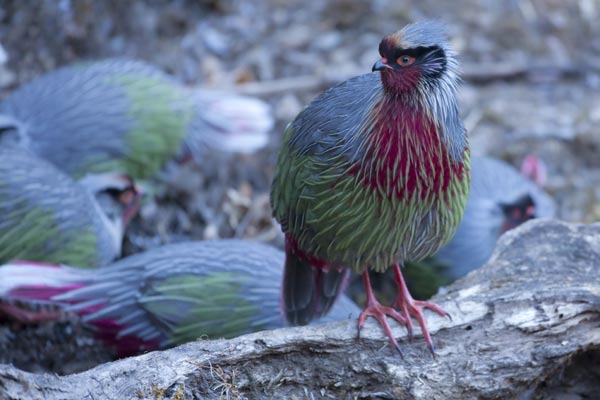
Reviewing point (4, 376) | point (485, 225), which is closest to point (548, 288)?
point (485, 225)

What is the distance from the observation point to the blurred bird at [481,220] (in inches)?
174

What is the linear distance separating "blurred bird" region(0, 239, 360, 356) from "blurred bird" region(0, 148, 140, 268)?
18 centimetres

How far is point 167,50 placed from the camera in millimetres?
5977

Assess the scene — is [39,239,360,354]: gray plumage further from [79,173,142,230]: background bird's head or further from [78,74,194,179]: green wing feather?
[78,74,194,179]: green wing feather

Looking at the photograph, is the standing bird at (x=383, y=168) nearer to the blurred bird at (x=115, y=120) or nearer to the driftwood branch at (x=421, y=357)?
the driftwood branch at (x=421, y=357)

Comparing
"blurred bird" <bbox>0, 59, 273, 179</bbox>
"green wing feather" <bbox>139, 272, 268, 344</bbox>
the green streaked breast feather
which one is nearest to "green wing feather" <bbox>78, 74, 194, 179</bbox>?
"blurred bird" <bbox>0, 59, 273, 179</bbox>

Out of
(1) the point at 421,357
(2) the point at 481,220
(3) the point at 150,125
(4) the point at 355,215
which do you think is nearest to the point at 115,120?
(3) the point at 150,125

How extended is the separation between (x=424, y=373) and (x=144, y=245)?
2354 mm

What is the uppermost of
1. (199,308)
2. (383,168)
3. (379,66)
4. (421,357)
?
(379,66)

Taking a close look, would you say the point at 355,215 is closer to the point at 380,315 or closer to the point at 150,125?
the point at 380,315

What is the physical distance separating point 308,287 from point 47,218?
143 cm

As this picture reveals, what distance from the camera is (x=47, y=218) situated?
402cm

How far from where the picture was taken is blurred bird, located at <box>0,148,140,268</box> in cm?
394

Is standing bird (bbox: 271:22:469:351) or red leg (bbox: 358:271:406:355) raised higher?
standing bird (bbox: 271:22:469:351)
